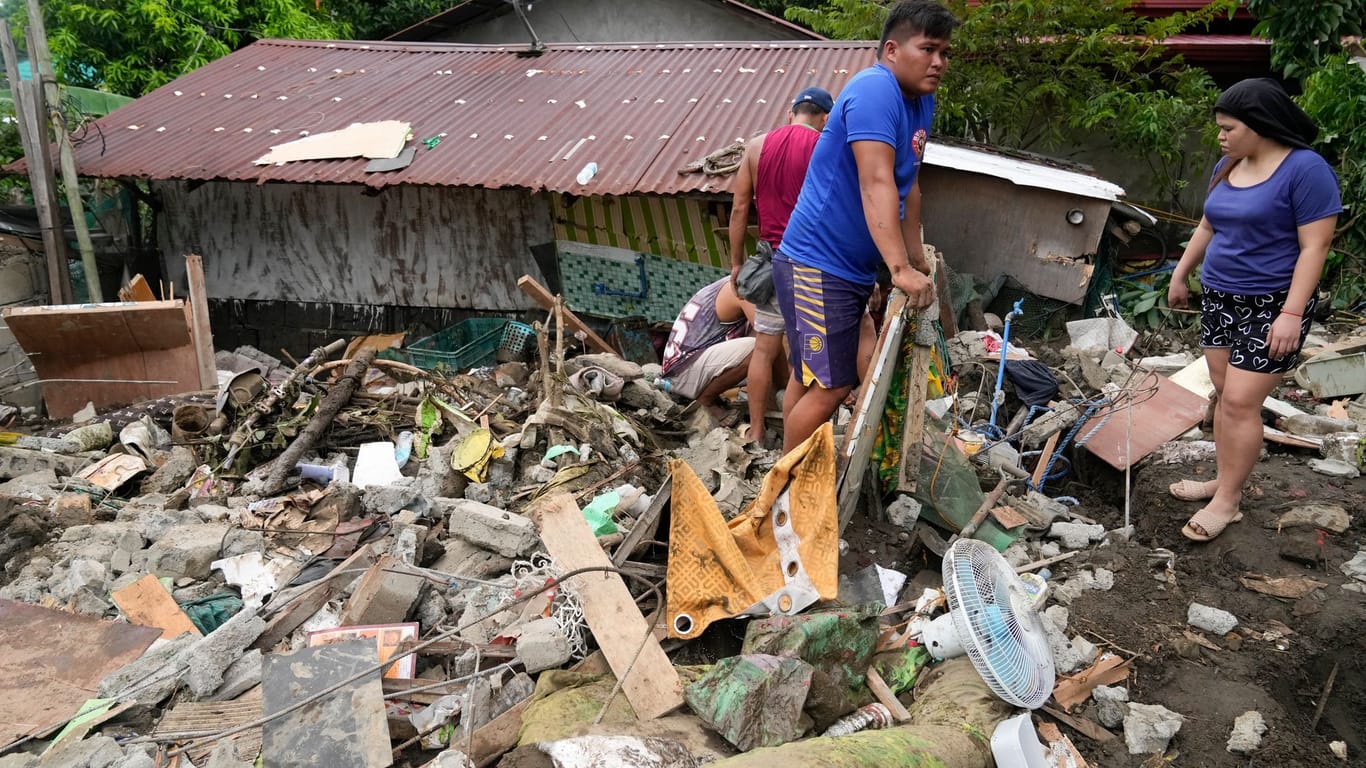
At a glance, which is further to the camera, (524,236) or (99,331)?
(524,236)

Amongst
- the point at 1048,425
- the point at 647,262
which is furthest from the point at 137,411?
the point at 1048,425

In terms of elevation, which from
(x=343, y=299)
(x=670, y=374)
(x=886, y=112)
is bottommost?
(x=343, y=299)

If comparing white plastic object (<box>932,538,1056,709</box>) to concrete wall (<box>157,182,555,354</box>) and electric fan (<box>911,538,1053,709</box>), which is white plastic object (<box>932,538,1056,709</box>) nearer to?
electric fan (<box>911,538,1053,709</box>)

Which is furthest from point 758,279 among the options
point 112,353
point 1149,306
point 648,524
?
point 112,353

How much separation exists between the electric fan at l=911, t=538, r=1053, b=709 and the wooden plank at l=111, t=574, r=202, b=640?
316 centimetres

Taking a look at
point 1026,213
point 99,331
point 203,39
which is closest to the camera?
point 99,331

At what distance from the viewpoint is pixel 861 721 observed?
2736mm

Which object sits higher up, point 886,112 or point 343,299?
point 886,112

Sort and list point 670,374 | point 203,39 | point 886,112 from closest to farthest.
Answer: point 886,112
point 670,374
point 203,39

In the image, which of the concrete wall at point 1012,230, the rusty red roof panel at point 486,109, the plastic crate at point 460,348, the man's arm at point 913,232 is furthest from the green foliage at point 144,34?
the man's arm at point 913,232

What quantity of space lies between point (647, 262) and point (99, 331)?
487cm

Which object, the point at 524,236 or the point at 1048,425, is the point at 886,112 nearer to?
the point at 1048,425

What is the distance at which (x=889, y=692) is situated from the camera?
9.59ft

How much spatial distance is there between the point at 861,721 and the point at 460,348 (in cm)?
640
